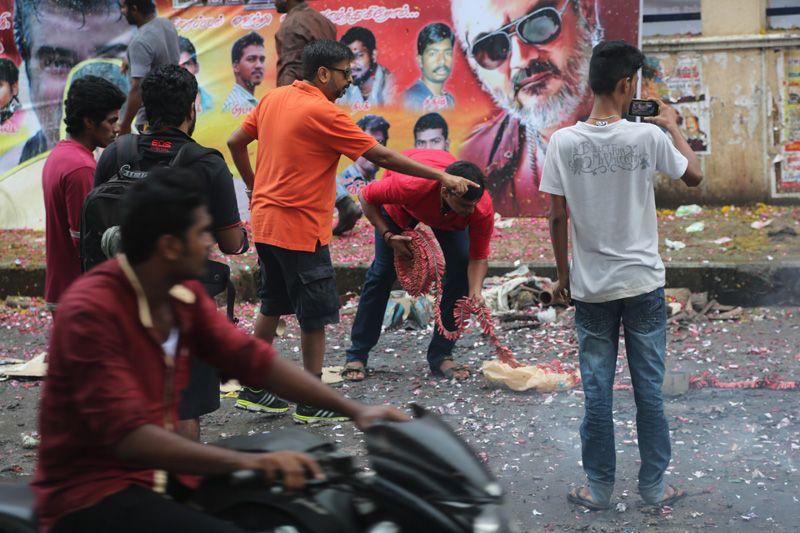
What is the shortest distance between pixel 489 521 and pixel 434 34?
363 inches

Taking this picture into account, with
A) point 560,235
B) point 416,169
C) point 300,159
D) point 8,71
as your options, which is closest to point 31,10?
point 8,71

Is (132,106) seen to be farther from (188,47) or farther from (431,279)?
(188,47)

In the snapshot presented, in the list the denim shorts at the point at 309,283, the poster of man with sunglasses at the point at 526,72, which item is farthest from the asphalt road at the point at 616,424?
the poster of man with sunglasses at the point at 526,72

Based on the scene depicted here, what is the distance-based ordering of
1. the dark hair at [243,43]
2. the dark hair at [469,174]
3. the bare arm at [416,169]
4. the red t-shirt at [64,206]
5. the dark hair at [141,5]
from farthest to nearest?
the dark hair at [243,43] < the dark hair at [141,5] < the dark hair at [469,174] < the bare arm at [416,169] < the red t-shirt at [64,206]

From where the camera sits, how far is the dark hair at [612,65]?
4395 millimetres

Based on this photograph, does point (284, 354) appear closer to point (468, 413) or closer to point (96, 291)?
point (468, 413)

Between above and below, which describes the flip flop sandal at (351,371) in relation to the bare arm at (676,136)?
below

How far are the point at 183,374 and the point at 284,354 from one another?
479 cm

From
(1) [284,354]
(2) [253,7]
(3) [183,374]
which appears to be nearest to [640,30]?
(2) [253,7]

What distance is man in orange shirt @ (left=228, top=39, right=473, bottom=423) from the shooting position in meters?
5.76

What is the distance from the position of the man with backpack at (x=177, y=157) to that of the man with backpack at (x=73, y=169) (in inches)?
12.3

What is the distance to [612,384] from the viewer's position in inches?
180

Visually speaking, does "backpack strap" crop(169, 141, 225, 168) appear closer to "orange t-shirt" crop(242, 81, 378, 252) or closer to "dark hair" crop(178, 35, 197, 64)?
"orange t-shirt" crop(242, 81, 378, 252)

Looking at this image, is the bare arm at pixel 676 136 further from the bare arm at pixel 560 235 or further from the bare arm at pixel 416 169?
the bare arm at pixel 416 169
